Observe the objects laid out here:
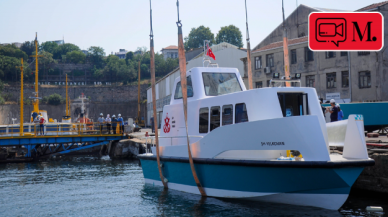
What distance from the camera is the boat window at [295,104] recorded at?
905cm

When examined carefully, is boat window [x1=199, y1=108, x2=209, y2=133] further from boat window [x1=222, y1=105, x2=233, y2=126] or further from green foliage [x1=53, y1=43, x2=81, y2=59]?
green foliage [x1=53, y1=43, x2=81, y2=59]

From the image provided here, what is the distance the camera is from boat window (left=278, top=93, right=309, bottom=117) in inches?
356

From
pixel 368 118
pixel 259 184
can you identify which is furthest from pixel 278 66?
pixel 259 184

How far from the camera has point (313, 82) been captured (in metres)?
28.0

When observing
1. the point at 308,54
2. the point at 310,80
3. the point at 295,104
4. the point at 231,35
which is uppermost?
the point at 231,35

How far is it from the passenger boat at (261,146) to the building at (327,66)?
16.4m

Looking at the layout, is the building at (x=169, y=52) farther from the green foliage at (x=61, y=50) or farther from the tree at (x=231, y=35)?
the tree at (x=231, y=35)

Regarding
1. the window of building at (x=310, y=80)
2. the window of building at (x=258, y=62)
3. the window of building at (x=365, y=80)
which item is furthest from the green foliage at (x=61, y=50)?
the window of building at (x=365, y=80)

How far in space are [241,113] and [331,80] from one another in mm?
19732

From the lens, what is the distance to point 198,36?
99.1 m

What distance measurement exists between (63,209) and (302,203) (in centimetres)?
575

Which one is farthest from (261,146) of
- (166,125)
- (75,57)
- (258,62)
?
(75,57)

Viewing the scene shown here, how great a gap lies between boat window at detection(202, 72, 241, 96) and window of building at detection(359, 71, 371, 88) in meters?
16.6

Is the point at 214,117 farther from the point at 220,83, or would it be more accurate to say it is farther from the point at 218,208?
the point at 218,208
